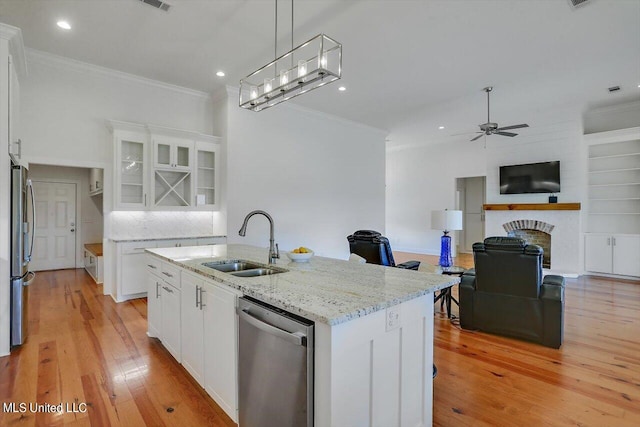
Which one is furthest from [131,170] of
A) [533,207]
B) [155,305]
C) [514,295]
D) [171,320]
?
[533,207]

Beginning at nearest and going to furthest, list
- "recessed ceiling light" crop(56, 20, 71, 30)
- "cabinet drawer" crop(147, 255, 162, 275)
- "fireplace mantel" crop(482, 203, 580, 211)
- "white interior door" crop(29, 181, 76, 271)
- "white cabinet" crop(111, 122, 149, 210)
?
"cabinet drawer" crop(147, 255, 162, 275)
"recessed ceiling light" crop(56, 20, 71, 30)
"white cabinet" crop(111, 122, 149, 210)
"fireplace mantel" crop(482, 203, 580, 211)
"white interior door" crop(29, 181, 76, 271)

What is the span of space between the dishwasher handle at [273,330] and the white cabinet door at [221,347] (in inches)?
5.6

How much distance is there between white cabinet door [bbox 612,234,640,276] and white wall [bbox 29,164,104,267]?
10.3 meters

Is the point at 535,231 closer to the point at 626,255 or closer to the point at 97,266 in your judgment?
the point at 626,255

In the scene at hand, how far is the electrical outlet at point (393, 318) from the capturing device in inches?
58.9

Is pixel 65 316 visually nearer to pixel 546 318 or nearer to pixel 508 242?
pixel 508 242

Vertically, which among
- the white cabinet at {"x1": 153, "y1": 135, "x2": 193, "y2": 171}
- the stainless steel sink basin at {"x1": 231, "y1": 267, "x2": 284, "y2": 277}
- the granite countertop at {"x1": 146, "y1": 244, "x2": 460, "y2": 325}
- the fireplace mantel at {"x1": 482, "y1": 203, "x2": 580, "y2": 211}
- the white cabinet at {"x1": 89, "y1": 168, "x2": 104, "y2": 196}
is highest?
the white cabinet at {"x1": 153, "y1": 135, "x2": 193, "y2": 171}

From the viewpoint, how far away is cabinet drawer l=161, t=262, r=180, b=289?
2.53 meters

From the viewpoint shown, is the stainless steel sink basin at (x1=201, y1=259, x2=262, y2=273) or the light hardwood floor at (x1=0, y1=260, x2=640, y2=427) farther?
the stainless steel sink basin at (x1=201, y1=259, x2=262, y2=273)

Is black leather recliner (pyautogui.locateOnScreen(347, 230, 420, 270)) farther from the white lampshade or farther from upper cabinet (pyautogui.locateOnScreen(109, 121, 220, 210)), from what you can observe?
upper cabinet (pyautogui.locateOnScreen(109, 121, 220, 210))

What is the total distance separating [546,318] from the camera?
299 cm

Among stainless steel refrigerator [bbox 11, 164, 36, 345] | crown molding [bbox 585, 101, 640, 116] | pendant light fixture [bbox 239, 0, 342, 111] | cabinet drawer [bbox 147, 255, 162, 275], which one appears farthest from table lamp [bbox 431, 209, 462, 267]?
crown molding [bbox 585, 101, 640, 116]

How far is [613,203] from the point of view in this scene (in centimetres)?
630

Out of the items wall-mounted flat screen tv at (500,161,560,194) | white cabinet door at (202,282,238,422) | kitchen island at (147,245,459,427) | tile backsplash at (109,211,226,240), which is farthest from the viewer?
wall-mounted flat screen tv at (500,161,560,194)
